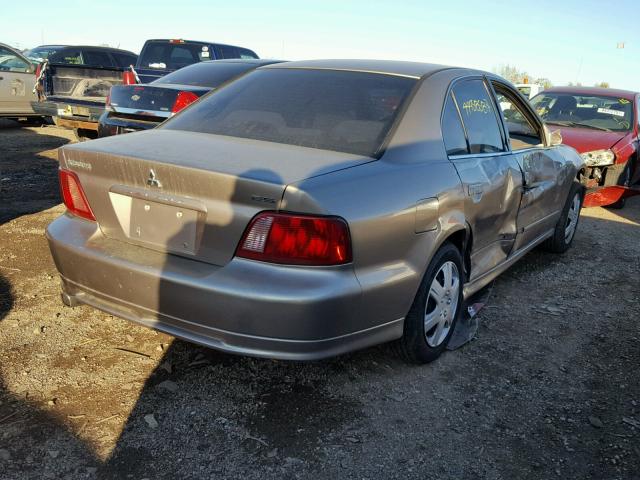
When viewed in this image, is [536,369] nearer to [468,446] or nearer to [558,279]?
[468,446]

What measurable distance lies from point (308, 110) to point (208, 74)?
13.7 ft

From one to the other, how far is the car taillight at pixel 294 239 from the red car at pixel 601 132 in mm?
5718

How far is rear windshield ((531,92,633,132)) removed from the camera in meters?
8.31

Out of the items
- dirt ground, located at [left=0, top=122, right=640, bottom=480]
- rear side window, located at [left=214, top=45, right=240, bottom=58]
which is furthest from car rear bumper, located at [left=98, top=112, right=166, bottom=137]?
rear side window, located at [left=214, top=45, right=240, bottom=58]

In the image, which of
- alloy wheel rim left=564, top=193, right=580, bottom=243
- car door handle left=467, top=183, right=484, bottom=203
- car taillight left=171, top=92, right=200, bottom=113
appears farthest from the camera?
car taillight left=171, top=92, right=200, bottom=113

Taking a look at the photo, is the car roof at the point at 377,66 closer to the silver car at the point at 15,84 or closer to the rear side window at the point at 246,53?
the rear side window at the point at 246,53

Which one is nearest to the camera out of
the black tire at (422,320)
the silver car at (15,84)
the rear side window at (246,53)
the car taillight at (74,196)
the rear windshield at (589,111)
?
the car taillight at (74,196)

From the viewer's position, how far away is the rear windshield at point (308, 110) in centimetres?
289

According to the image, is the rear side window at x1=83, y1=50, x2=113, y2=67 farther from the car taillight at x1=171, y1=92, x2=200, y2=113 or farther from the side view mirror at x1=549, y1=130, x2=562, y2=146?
the side view mirror at x1=549, y1=130, x2=562, y2=146

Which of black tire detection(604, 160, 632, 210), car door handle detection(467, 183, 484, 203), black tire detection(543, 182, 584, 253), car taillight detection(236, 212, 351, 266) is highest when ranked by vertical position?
car taillight detection(236, 212, 351, 266)

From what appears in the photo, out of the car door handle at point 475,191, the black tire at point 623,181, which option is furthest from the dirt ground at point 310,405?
the black tire at point 623,181

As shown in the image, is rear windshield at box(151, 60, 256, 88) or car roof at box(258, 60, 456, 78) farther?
rear windshield at box(151, 60, 256, 88)

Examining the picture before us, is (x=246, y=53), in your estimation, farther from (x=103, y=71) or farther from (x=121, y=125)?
(x=121, y=125)

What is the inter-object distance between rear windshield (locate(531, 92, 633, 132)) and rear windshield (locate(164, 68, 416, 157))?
20.1ft
